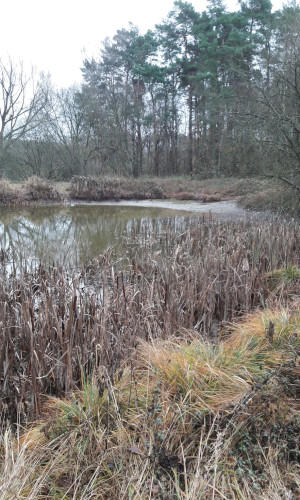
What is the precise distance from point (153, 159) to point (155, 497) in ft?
89.6

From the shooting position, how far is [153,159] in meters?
27.2

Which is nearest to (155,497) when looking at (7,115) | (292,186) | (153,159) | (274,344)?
(274,344)

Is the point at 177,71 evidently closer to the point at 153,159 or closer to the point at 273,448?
the point at 153,159

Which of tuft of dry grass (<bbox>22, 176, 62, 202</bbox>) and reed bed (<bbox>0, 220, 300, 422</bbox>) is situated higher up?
tuft of dry grass (<bbox>22, 176, 62, 202</bbox>)

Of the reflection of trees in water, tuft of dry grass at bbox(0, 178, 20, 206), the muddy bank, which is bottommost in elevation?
the reflection of trees in water

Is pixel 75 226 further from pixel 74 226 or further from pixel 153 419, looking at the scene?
pixel 153 419

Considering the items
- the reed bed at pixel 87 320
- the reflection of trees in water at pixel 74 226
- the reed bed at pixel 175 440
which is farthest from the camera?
the reflection of trees in water at pixel 74 226

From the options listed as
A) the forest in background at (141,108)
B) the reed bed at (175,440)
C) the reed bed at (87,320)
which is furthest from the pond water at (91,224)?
the forest in background at (141,108)

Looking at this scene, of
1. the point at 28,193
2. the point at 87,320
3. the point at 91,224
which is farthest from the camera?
the point at 28,193

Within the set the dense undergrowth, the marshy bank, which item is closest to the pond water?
the marshy bank

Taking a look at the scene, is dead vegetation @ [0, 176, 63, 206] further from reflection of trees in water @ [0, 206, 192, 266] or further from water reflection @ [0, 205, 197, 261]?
reflection of trees in water @ [0, 206, 192, 266]

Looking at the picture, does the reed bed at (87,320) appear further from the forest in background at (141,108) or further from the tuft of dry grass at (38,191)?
the forest in background at (141,108)

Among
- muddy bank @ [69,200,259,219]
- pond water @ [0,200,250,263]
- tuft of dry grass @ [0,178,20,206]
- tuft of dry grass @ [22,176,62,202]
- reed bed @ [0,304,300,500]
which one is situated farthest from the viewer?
tuft of dry grass @ [22,176,62,202]

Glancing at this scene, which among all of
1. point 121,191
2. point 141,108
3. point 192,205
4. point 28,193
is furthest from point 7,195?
point 141,108
